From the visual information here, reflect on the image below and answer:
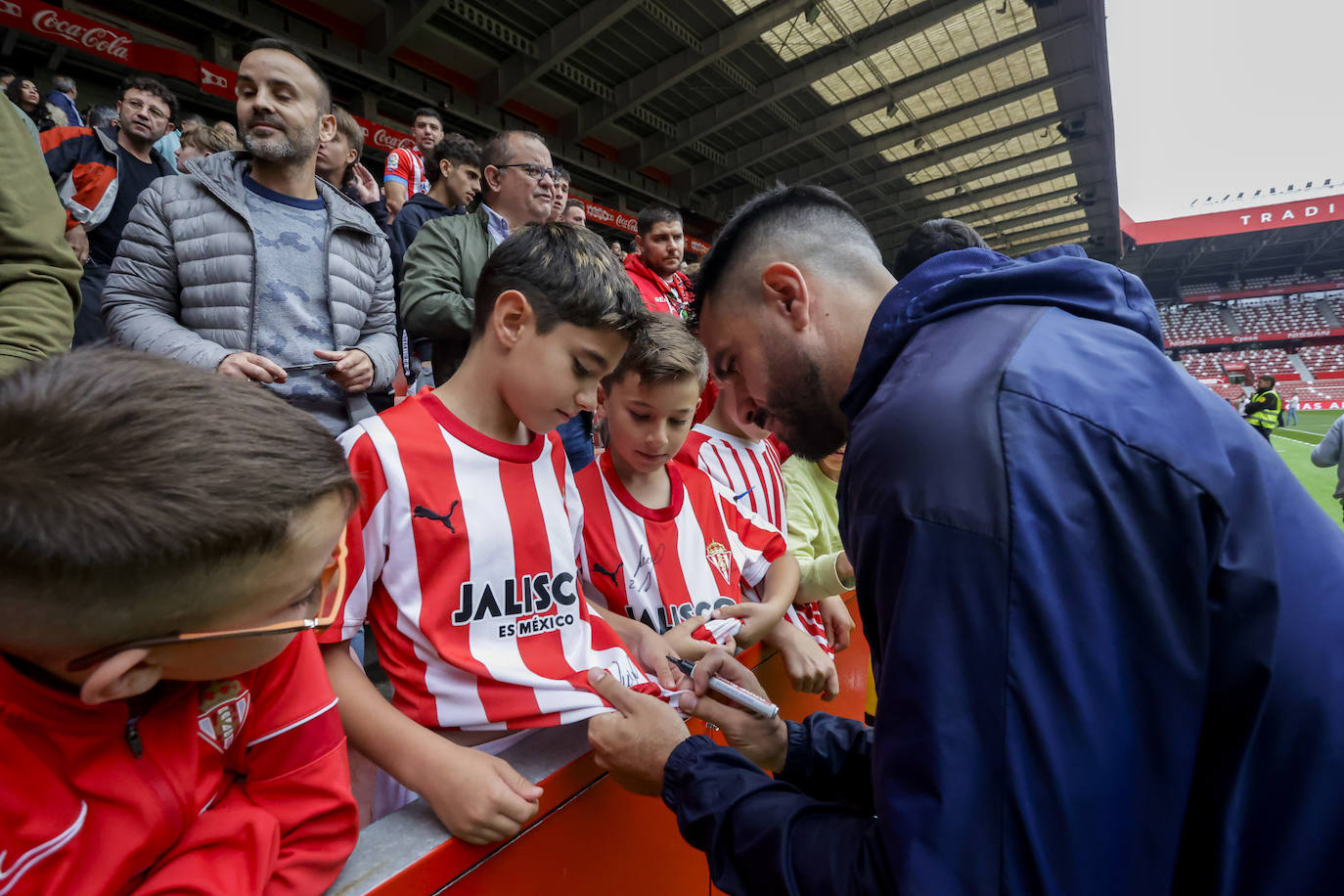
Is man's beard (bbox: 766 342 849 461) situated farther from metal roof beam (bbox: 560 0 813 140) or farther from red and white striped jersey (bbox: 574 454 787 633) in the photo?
metal roof beam (bbox: 560 0 813 140)

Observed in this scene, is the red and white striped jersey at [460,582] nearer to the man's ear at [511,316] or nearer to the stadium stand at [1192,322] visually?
the man's ear at [511,316]

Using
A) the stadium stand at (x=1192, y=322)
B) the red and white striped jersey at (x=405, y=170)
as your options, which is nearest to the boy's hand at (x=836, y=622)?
the red and white striped jersey at (x=405, y=170)

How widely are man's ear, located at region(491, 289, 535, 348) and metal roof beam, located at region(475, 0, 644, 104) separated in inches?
391

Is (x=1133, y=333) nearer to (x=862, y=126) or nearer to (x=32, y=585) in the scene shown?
(x=32, y=585)

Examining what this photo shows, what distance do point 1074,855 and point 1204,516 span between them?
1.33ft

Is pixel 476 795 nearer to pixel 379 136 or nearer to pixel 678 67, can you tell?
pixel 379 136

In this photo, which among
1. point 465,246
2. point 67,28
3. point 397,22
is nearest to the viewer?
point 465,246

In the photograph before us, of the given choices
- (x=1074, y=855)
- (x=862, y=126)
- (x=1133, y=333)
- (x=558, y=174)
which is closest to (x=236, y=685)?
(x=1074, y=855)

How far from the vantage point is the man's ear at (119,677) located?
609mm

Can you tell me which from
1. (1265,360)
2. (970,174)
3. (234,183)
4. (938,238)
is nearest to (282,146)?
(234,183)

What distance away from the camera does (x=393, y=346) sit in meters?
2.19

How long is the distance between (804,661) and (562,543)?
2.74 feet

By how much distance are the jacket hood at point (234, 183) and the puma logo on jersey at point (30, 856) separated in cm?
181

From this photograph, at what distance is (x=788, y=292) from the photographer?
50.9 inches
